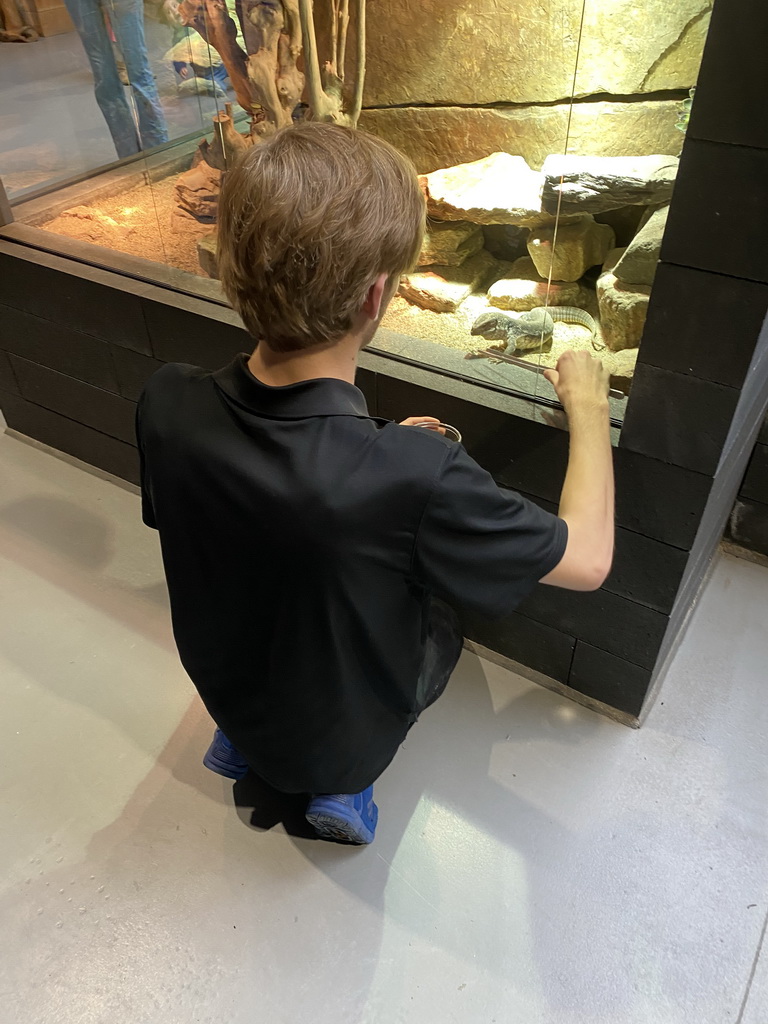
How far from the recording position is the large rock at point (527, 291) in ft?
4.40

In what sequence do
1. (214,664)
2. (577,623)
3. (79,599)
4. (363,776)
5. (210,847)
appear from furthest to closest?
1. (79,599)
2. (577,623)
3. (210,847)
4. (363,776)
5. (214,664)

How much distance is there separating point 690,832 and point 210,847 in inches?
35.2

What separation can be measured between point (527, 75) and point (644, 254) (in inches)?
14.4

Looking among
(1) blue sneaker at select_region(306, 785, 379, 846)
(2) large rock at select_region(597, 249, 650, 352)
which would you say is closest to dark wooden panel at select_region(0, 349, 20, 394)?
(1) blue sneaker at select_region(306, 785, 379, 846)

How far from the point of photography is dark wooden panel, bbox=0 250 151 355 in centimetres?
185

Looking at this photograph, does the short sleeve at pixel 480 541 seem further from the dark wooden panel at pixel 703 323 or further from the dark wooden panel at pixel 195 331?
the dark wooden panel at pixel 195 331

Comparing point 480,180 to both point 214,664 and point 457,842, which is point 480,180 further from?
point 457,842

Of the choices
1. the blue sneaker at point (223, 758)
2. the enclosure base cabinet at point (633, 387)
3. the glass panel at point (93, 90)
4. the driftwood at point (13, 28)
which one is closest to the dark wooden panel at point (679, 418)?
the enclosure base cabinet at point (633, 387)

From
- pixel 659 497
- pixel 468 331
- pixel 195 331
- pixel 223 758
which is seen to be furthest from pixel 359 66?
pixel 223 758

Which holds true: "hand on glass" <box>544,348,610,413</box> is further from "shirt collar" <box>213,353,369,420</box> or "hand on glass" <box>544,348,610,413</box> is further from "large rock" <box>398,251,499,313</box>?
"shirt collar" <box>213,353,369,420</box>

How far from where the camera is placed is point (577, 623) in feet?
5.14

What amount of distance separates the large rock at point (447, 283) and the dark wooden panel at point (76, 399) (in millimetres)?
922

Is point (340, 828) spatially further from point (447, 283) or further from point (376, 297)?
point (447, 283)

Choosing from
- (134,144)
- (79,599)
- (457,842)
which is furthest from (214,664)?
(134,144)
